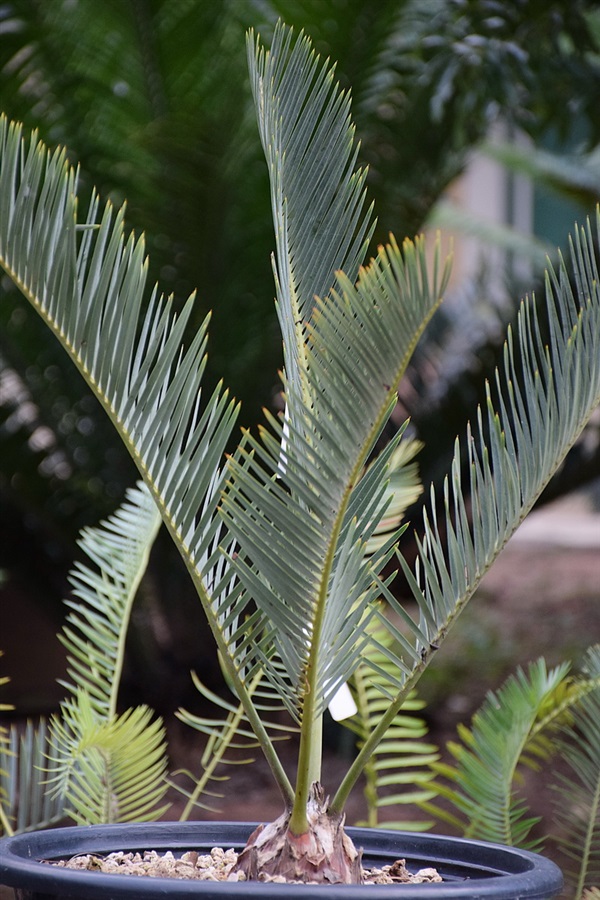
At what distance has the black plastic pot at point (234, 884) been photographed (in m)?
1.07

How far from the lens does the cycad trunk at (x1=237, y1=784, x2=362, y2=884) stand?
128cm

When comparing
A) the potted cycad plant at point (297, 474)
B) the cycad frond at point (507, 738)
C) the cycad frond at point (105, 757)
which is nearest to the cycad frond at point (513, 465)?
the potted cycad plant at point (297, 474)

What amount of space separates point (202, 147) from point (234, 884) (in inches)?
103

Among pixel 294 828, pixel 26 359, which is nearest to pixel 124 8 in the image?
pixel 26 359

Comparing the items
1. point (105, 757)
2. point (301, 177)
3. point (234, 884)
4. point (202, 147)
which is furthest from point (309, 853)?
point (202, 147)

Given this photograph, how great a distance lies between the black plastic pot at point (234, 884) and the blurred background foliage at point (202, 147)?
7.09 ft

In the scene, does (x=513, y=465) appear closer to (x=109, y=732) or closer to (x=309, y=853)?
(x=309, y=853)

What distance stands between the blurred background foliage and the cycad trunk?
2.29 m

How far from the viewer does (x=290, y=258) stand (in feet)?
5.03

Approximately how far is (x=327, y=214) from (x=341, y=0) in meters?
2.21

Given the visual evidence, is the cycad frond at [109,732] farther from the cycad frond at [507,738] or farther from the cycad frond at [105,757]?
the cycad frond at [507,738]

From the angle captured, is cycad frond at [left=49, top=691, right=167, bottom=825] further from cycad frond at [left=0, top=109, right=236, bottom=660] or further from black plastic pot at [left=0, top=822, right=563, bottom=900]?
cycad frond at [left=0, top=109, right=236, bottom=660]

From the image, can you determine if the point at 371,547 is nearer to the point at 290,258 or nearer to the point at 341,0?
the point at 290,258

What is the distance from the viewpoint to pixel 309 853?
1.29 meters
